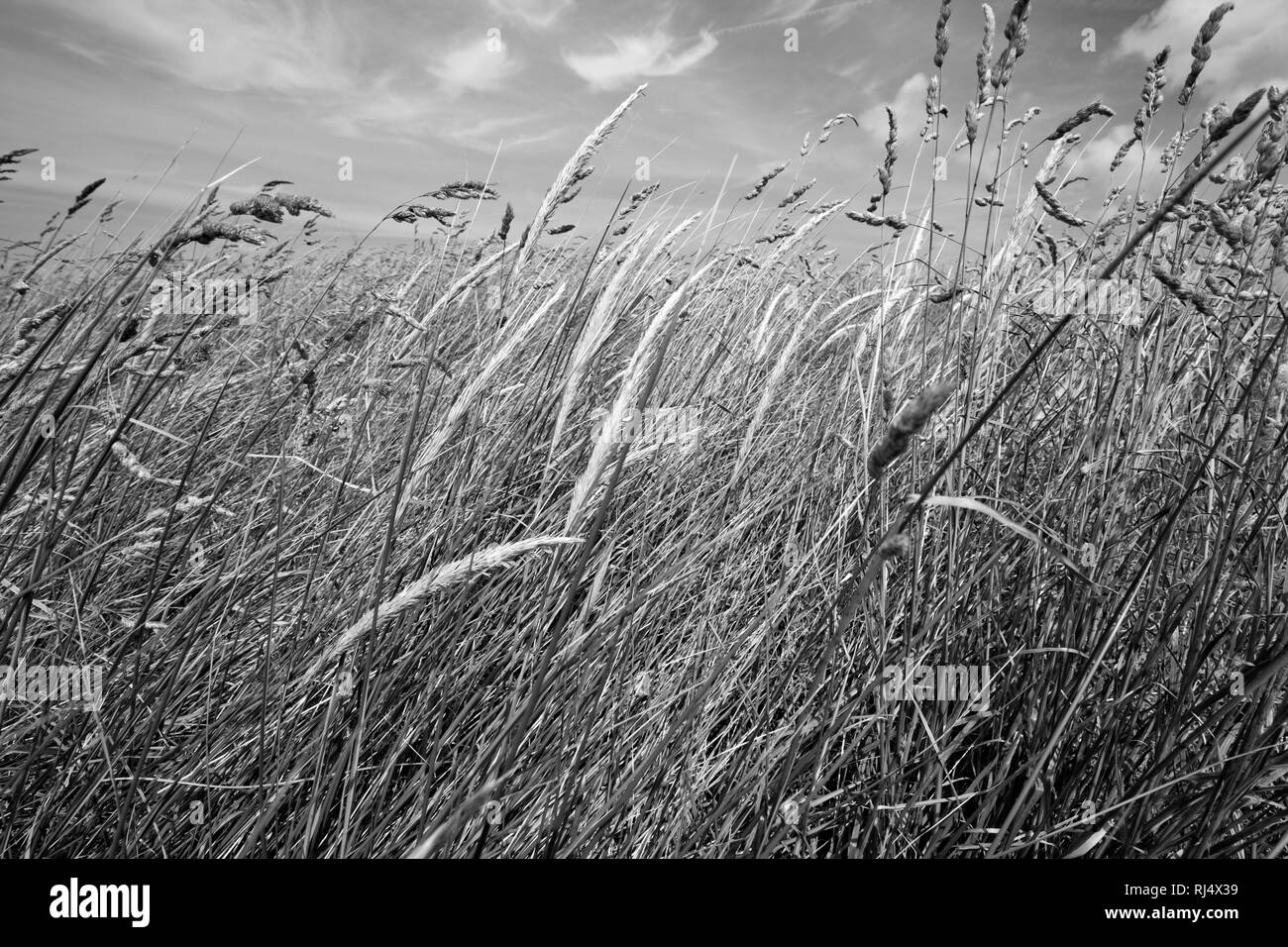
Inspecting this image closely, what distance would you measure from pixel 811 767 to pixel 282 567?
1.25 metres

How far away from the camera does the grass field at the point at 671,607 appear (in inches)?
36.5

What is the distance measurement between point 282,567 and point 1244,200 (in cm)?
257

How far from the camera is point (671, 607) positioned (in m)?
1.39

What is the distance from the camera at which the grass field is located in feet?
3.04

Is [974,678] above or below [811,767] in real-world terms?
above

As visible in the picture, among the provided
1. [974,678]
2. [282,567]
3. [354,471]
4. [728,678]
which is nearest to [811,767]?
[728,678]
